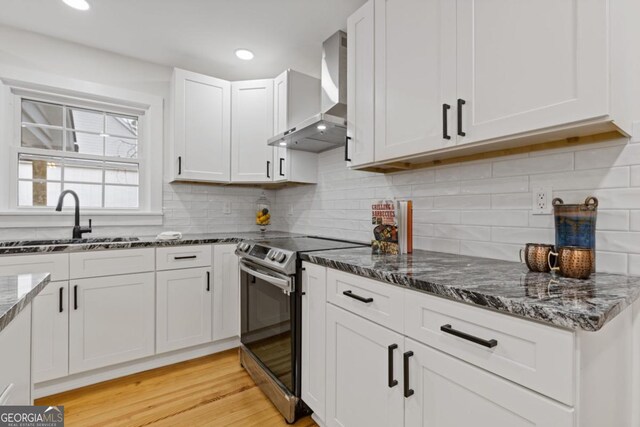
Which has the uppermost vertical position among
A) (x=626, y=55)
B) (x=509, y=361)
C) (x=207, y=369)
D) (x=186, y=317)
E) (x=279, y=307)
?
(x=626, y=55)

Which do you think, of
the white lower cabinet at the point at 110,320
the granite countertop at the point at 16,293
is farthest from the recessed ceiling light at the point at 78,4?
the granite countertop at the point at 16,293

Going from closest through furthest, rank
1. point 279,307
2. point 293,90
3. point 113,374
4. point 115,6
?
point 279,307 < point 115,6 < point 113,374 < point 293,90

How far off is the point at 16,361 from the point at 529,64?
1.80m

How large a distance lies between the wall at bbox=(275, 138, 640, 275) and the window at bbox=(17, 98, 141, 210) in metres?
1.97

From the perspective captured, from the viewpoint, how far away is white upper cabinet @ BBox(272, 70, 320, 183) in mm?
2564

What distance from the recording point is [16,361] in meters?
0.82

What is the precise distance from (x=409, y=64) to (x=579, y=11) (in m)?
0.65

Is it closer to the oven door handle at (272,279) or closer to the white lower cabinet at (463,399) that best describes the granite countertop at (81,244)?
the oven door handle at (272,279)

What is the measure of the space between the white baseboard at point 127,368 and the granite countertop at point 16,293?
58.8 inches

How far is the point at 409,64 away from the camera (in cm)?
148

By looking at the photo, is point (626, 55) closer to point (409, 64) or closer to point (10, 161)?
point (409, 64)

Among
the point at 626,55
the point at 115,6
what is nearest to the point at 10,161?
the point at 115,6

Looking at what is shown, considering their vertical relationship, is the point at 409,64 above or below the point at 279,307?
above

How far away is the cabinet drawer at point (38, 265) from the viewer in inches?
70.4
